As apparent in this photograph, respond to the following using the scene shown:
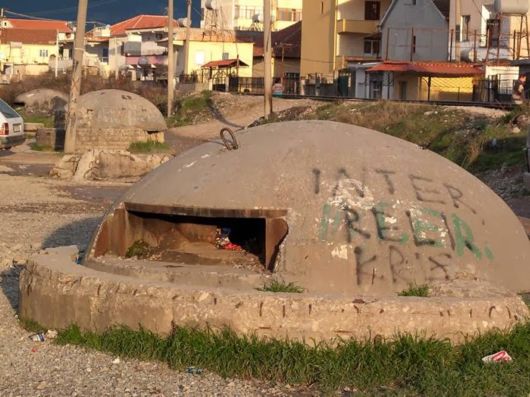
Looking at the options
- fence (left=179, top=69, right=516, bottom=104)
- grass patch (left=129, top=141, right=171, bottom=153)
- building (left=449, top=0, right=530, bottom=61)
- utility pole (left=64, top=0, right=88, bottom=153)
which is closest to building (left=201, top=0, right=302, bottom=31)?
fence (left=179, top=69, right=516, bottom=104)

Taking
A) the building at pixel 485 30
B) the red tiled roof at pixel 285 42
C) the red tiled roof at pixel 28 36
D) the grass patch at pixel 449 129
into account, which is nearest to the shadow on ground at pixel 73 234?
the grass patch at pixel 449 129

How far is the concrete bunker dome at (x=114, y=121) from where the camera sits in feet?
98.7

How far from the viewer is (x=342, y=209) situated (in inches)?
312

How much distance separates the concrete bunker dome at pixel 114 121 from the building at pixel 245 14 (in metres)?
60.3

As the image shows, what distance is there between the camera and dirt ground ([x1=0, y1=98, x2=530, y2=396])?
6.85 metres

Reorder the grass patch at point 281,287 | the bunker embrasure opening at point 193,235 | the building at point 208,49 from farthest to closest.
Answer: the building at point 208,49 < the bunker embrasure opening at point 193,235 < the grass patch at point 281,287

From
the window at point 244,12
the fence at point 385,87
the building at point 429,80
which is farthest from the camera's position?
the window at point 244,12

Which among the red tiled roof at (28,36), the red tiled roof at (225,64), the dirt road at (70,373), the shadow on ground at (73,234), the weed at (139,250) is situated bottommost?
the shadow on ground at (73,234)

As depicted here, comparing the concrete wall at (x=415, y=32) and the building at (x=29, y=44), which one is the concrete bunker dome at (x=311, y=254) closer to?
the concrete wall at (x=415, y=32)

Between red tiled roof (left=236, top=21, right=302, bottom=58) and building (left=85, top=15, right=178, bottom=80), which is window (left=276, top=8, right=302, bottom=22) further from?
red tiled roof (left=236, top=21, right=302, bottom=58)

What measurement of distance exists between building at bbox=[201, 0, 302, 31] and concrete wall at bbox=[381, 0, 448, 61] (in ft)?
106

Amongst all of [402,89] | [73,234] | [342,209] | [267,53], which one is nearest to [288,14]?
[402,89]

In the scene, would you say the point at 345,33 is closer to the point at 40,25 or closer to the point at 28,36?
the point at 28,36

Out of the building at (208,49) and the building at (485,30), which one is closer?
the building at (485,30)
